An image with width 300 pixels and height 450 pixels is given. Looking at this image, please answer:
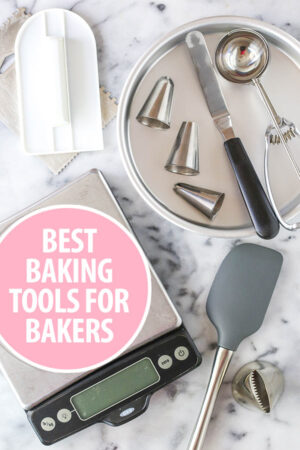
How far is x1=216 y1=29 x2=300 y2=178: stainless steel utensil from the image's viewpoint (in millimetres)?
636

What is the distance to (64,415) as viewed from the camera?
0.65m

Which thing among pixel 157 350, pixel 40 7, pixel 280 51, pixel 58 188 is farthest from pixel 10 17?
pixel 157 350

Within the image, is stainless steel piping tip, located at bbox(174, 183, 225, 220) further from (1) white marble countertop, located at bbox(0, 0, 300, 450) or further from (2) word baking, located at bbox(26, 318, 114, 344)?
(2) word baking, located at bbox(26, 318, 114, 344)

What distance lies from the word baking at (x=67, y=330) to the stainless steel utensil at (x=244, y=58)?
32 cm

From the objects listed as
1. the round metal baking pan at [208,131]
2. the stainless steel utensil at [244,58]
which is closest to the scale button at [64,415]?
the round metal baking pan at [208,131]

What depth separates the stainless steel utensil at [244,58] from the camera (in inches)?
25.0

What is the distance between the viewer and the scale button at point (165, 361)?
650 millimetres

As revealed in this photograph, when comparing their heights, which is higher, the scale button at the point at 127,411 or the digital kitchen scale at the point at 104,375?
the digital kitchen scale at the point at 104,375

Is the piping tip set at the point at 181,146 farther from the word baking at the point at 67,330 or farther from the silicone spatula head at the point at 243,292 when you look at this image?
the word baking at the point at 67,330

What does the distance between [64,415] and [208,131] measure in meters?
0.39

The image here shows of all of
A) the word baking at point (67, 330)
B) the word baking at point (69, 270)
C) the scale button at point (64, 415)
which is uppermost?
the word baking at point (69, 270)

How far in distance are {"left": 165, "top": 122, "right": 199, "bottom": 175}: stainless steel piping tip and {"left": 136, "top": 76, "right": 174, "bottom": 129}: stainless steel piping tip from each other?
0.08 ft

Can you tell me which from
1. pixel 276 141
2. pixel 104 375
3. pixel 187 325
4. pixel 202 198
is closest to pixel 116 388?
pixel 104 375

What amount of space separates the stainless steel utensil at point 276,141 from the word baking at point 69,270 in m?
0.22
